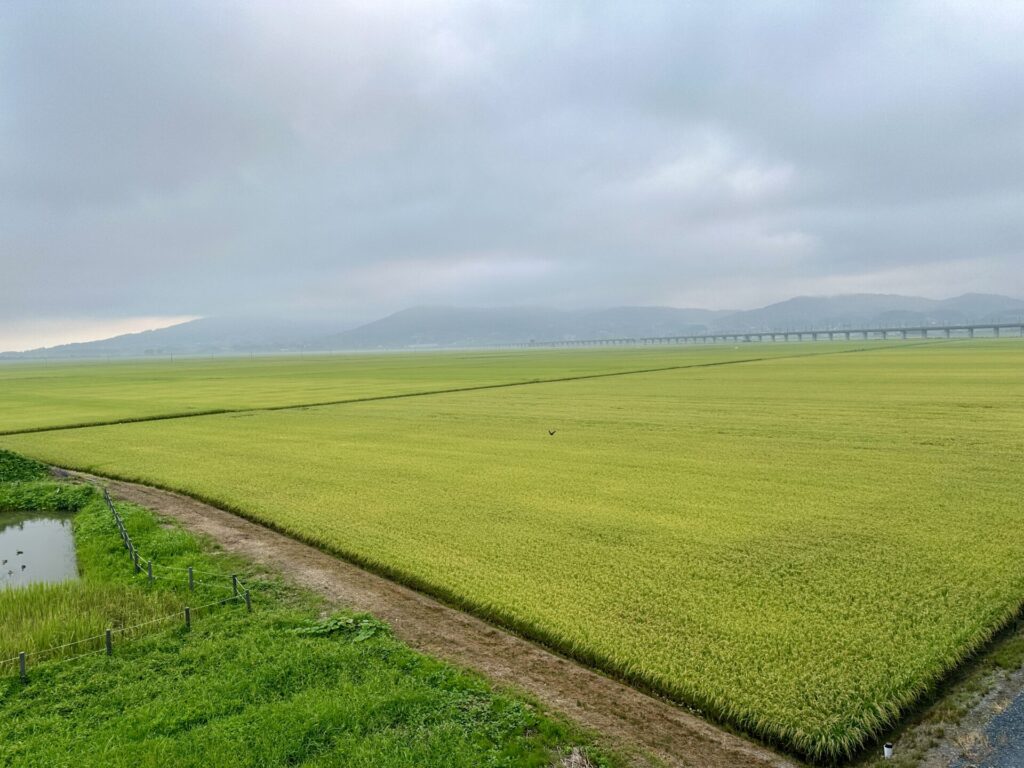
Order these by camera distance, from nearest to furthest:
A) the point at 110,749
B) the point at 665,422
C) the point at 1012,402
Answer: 1. the point at 110,749
2. the point at 665,422
3. the point at 1012,402

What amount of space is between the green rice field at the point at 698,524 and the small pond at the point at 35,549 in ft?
12.8

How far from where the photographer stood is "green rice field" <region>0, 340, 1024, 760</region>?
31.2 ft

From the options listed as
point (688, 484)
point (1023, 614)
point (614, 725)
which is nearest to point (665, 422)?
point (688, 484)

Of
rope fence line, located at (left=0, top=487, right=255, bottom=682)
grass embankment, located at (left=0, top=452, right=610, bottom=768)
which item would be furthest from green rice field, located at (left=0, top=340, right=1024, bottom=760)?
rope fence line, located at (left=0, top=487, right=255, bottom=682)

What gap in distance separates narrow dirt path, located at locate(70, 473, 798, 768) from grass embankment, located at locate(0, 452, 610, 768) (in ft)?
1.66

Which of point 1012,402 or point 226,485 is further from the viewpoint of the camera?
point 1012,402

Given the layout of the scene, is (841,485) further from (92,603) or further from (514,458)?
(92,603)

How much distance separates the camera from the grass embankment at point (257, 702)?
308 inches

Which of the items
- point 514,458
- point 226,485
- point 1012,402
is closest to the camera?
point 226,485

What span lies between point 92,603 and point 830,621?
1396cm

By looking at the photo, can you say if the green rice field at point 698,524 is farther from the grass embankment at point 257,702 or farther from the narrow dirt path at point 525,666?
the grass embankment at point 257,702

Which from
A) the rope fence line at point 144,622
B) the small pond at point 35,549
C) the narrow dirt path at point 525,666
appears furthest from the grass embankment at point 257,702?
the small pond at point 35,549

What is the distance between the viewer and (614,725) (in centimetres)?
846

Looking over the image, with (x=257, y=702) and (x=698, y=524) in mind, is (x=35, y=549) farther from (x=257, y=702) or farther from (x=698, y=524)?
(x=698, y=524)
